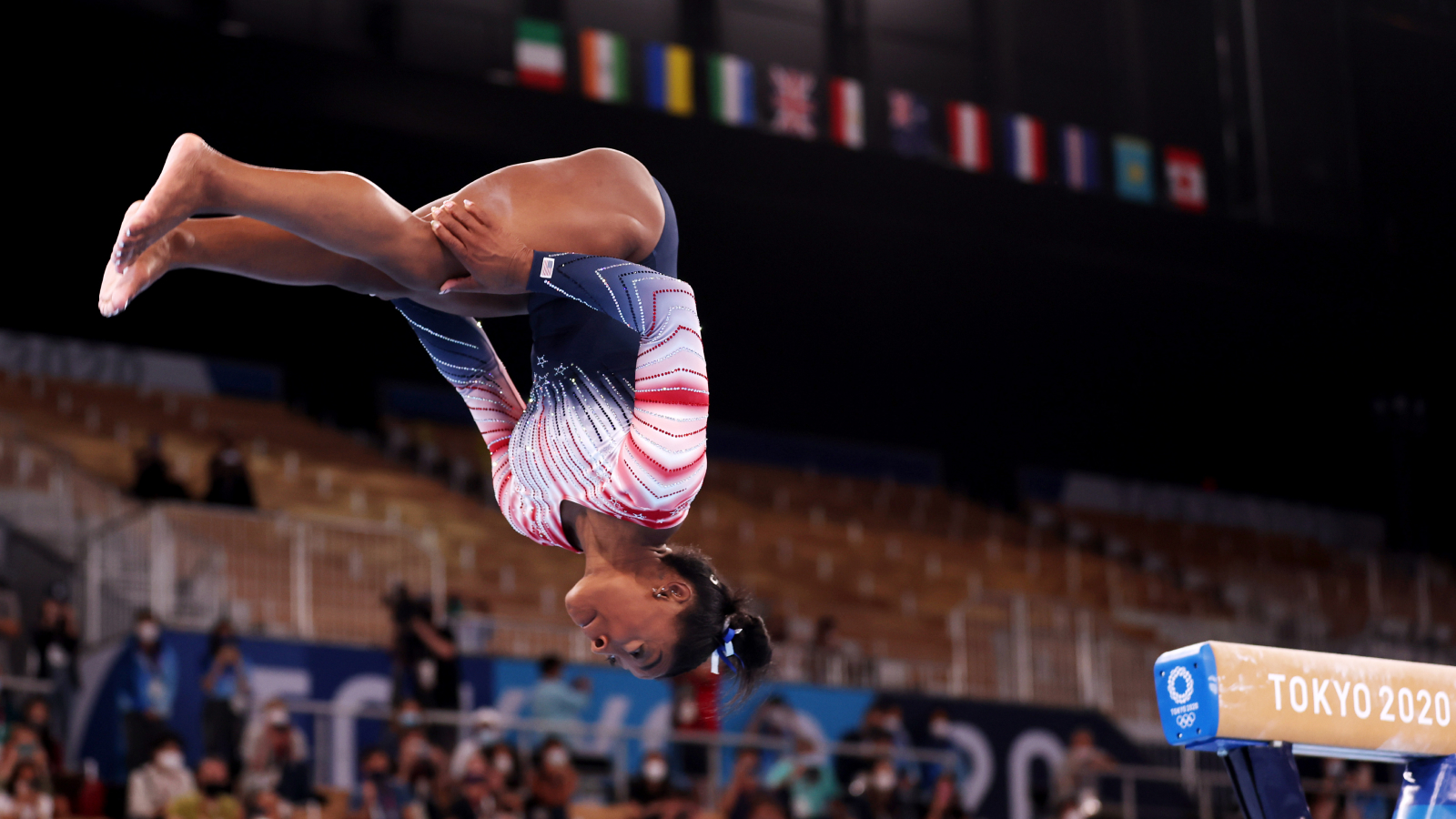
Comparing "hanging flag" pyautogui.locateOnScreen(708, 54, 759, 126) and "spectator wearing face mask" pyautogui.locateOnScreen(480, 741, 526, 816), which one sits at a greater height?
"hanging flag" pyautogui.locateOnScreen(708, 54, 759, 126)

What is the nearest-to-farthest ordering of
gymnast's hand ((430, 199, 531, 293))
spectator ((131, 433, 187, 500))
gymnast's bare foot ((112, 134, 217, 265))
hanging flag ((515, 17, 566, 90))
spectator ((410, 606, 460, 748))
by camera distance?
gymnast's bare foot ((112, 134, 217, 265)), gymnast's hand ((430, 199, 531, 293)), spectator ((410, 606, 460, 748)), spectator ((131, 433, 187, 500)), hanging flag ((515, 17, 566, 90))

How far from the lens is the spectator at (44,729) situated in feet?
25.9

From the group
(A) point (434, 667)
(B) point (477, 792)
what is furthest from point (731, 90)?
(B) point (477, 792)

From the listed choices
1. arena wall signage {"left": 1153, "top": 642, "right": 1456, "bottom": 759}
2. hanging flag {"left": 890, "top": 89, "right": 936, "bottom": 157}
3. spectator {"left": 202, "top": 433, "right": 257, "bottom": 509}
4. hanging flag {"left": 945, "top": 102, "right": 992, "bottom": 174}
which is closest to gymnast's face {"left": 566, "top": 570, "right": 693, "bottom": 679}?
arena wall signage {"left": 1153, "top": 642, "right": 1456, "bottom": 759}

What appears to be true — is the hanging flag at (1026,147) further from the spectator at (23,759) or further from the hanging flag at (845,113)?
the spectator at (23,759)

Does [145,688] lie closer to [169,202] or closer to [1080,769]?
[169,202]

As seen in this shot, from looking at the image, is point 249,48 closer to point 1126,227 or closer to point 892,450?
point 1126,227

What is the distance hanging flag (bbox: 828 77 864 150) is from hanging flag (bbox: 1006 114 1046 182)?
1409 millimetres

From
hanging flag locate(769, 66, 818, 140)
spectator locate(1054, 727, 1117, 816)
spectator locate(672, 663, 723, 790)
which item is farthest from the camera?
hanging flag locate(769, 66, 818, 140)

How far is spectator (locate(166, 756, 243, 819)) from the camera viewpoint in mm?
7707

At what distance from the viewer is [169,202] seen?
3.44 m

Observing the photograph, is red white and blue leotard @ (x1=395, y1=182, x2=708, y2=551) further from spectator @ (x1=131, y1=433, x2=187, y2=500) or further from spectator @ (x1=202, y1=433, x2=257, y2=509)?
spectator @ (x1=131, y1=433, x2=187, y2=500)

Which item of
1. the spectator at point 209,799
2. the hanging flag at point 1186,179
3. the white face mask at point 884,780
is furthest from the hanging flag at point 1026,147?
the spectator at point 209,799

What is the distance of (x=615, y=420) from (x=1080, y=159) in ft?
35.1
